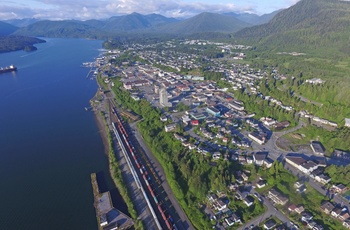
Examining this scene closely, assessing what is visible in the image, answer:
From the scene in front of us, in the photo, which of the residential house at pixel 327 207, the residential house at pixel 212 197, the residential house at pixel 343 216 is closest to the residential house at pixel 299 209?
the residential house at pixel 327 207

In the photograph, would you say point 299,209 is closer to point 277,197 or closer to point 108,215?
point 277,197

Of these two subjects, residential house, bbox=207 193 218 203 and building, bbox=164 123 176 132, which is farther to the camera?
building, bbox=164 123 176 132

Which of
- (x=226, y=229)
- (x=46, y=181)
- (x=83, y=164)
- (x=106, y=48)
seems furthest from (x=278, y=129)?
(x=106, y=48)

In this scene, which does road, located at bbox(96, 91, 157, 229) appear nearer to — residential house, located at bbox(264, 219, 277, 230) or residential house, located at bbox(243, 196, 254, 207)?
residential house, located at bbox(243, 196, 254, 207)

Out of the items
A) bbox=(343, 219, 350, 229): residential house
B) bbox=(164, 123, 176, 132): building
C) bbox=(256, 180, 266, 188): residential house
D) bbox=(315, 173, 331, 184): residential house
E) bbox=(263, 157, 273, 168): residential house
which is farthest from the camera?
bbox=(164, 123, 176, 132): building

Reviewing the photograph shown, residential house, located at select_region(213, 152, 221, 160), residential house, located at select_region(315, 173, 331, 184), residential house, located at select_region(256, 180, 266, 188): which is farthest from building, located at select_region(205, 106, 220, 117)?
residential house, located at select_region(315, 173, 331, 184)

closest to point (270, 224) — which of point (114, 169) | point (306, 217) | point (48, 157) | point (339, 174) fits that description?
point (306, 217)
